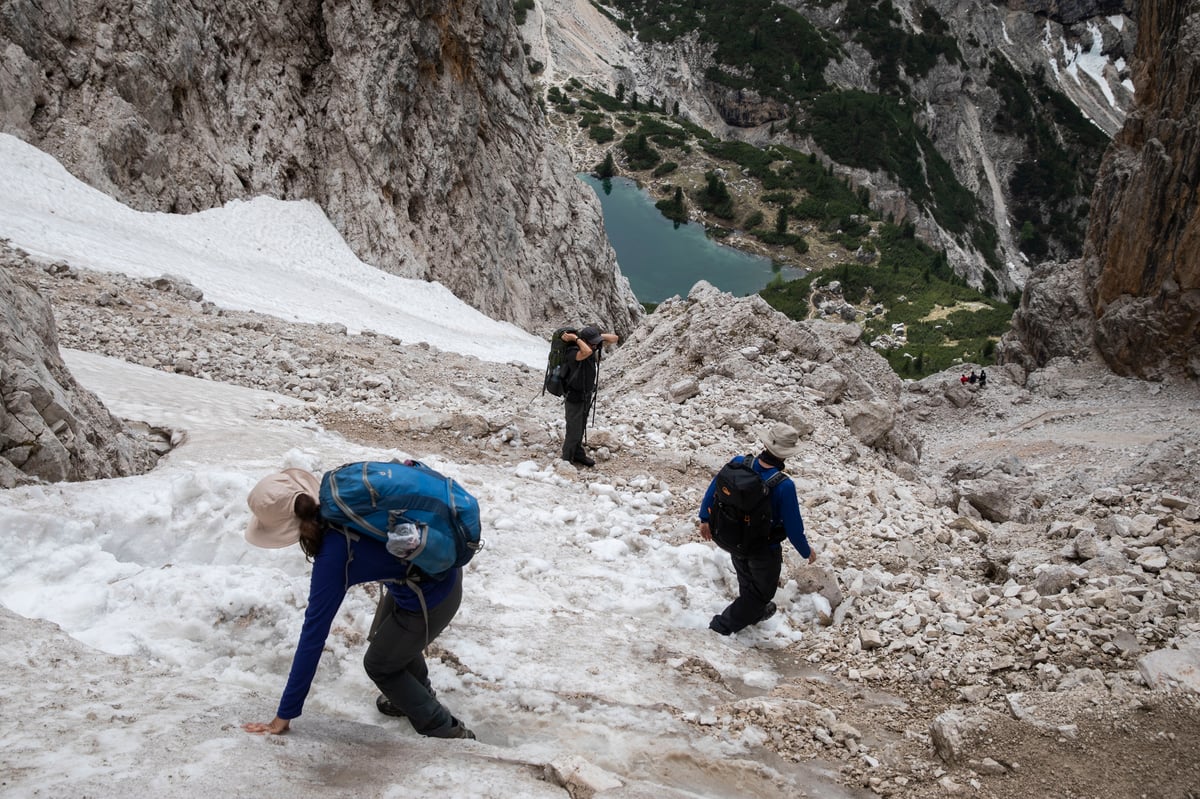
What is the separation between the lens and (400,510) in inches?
142

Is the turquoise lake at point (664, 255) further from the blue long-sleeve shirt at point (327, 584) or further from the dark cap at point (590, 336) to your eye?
the blue long-sleeve shirt at point (327, 584)

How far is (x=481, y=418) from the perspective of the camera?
10820 millimetres

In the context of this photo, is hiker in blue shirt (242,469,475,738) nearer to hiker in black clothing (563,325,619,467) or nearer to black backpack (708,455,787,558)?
black backpack (708,455,787,558)

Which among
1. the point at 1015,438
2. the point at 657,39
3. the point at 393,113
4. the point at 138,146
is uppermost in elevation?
the point at 657,39

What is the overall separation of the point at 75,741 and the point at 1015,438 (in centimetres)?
2715

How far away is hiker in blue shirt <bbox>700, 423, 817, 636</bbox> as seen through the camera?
5721 mm

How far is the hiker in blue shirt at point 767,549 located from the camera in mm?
5721

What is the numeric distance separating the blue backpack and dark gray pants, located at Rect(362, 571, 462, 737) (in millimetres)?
330

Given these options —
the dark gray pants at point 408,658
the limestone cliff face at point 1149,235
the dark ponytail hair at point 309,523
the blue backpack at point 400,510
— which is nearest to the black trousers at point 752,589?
the dark gray pants at point 408,658

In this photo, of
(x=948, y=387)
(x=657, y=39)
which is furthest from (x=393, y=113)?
(x=657, y=39)

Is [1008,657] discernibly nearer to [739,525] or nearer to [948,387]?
[739,525]

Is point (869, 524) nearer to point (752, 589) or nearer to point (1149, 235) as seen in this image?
point (752, 589)

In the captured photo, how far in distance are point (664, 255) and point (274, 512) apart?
76.5 meters

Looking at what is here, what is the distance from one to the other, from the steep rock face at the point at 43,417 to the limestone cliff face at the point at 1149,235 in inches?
1365
